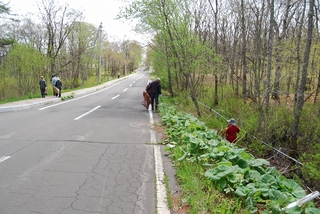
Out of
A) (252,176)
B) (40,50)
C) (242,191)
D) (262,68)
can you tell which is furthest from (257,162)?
(40,50)

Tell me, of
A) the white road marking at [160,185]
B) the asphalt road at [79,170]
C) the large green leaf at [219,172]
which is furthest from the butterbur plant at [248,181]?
the asphalt road at [79,170]

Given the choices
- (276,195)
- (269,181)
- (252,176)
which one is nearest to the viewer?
(276,195)

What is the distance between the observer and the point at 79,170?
202 inches

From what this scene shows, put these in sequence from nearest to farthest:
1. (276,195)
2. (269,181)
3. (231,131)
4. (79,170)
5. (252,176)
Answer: (276,195) < (269,181) < (252,176) < (79,170) < (231,131)

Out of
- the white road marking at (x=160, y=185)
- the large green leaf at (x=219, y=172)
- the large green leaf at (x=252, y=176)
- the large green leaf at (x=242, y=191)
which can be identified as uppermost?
the large green leaf at (x=219, y=172)

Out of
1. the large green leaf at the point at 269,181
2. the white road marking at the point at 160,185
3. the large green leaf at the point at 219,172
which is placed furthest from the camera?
the large green leaf at the point at 219,172

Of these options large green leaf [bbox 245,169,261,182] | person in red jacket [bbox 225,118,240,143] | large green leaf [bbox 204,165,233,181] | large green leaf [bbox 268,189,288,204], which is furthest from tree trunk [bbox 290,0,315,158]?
large green leaf [bbox 268,189,288,204]

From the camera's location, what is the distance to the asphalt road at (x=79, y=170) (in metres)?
3.80

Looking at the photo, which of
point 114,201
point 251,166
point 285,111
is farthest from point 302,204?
point 285,111

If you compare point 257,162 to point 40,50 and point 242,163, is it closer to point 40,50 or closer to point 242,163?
point 242,163

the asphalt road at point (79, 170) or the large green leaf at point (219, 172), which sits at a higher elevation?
the large green leaf at point (219, 172)

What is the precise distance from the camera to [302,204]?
3.17 metres

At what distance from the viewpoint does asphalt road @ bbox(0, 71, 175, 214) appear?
3799 millimetres

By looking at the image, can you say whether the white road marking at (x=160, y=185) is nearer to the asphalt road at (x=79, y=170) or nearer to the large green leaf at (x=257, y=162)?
the asphalt road at (x=79, y=170)
